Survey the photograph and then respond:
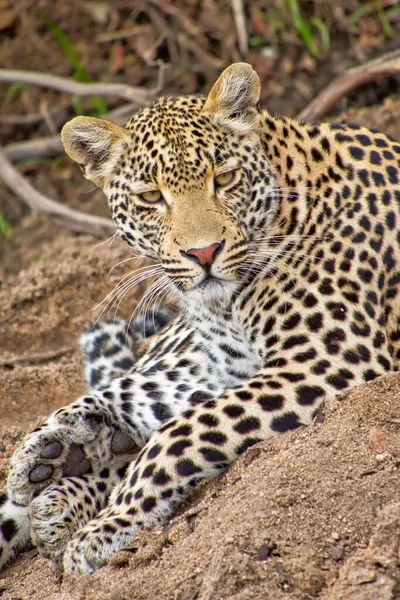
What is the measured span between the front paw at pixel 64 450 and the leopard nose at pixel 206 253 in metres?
1.49

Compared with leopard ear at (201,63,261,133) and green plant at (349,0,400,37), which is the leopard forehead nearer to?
leopard ear at (201,63,261,133)

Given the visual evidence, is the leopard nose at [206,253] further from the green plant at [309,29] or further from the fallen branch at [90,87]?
the green plant at [309,29]

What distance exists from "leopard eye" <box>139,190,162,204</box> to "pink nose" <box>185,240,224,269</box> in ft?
1.66

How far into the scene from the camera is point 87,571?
4832 mm

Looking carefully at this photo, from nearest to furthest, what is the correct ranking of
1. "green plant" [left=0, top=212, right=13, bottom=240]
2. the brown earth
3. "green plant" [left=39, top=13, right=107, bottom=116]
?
1. the brown earth
2. "green plant" [left=0, top=212, right=13, bottom=240]
3. "green plant" [left=39, top=13, right=107, bottom=116]

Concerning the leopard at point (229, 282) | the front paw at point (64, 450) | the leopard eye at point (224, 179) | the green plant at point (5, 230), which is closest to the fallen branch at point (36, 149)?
the green plant at point (5, 230)

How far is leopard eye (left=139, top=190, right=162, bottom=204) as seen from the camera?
17.6ft

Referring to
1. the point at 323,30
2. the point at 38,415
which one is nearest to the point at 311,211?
the point at 38,415

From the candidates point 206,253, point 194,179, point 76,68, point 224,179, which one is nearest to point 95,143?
point 194,179

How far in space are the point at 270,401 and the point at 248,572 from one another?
4.05ft

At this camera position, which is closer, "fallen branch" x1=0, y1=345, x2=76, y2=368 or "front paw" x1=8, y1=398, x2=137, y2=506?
"front paw" x1=8, y1=398, x2=137, y2=506

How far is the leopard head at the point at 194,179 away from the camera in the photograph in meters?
5.10

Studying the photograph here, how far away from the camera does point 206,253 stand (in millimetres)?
4973

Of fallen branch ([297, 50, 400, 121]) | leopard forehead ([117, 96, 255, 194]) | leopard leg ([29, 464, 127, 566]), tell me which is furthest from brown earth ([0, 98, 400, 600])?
fallen branch ([297, 50, 400, 121])
